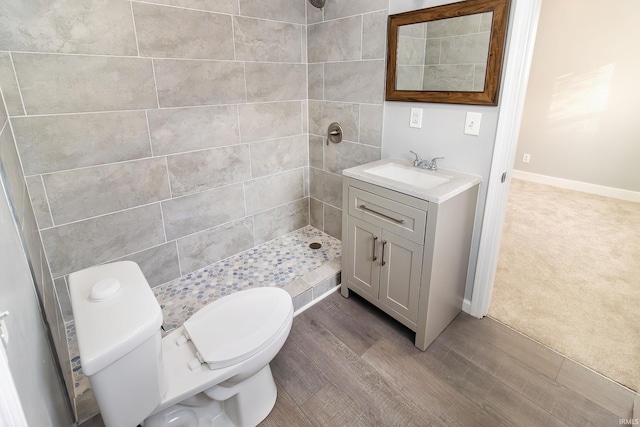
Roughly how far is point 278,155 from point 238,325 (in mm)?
1572

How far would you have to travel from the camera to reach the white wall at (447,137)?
1784 mm

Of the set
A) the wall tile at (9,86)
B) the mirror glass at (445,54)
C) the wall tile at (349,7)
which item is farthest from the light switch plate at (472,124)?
the wall tile at (9,86)

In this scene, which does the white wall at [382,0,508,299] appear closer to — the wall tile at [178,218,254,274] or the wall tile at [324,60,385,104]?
the wall tile at [324,60,385,104]

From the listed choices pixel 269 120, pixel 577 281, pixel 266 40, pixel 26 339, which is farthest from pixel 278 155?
pixel 577 281

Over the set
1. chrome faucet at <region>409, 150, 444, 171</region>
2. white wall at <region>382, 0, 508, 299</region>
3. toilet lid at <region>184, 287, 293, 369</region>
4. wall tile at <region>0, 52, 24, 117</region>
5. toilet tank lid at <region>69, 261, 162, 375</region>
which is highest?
A: wall tile at <region>0, 52, 24, 117</region>

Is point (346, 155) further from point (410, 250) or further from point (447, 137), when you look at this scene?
point (410, 250)

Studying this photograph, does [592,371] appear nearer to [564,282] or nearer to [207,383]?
[564,282]

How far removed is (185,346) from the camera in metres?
1.33

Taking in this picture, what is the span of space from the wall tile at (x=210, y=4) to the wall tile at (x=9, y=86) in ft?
2.37

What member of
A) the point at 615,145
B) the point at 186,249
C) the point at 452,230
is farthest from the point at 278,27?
the point at 615,145

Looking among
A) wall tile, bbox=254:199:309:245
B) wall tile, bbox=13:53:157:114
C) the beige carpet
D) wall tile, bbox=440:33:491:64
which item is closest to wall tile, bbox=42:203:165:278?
wall tile, bbox=13:53:157:114

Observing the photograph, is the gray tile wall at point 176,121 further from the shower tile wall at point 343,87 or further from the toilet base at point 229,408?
the toilet base at point 229,408

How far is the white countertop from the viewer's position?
1572 mm

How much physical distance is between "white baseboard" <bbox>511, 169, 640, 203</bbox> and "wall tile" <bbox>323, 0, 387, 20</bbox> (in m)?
2.59
